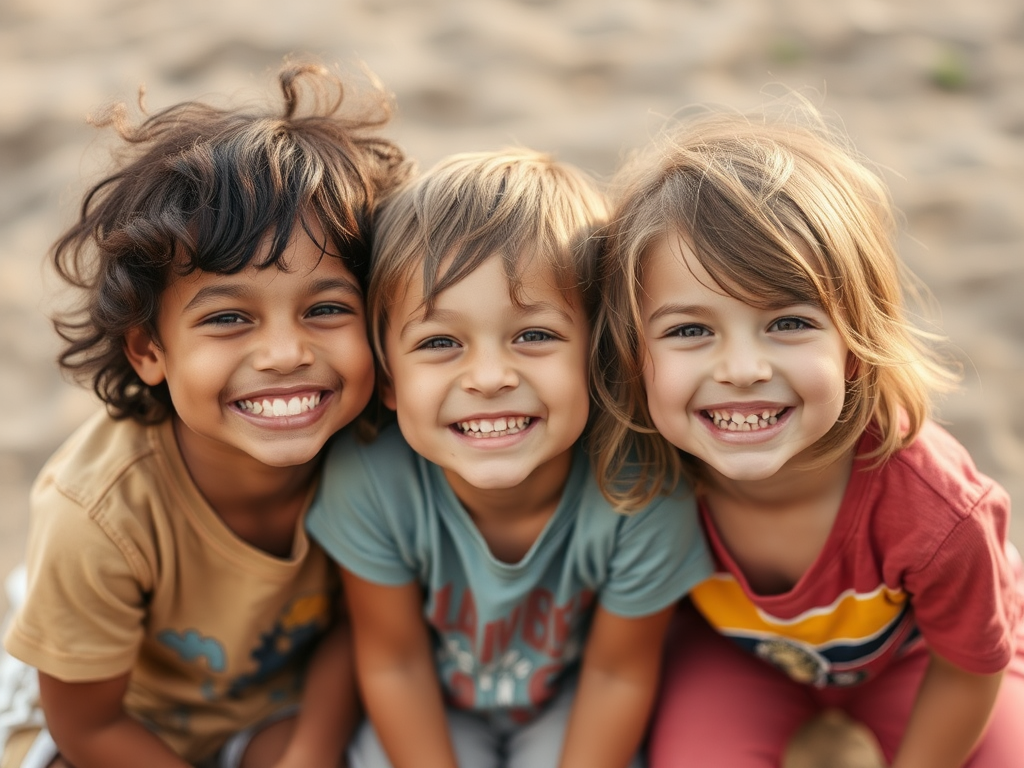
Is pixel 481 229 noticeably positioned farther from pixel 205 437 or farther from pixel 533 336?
pixel 205 437

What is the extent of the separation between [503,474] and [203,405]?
0.45 meters

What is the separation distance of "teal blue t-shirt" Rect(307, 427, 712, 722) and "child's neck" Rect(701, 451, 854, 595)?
61 mm

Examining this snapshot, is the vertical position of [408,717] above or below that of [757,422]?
below

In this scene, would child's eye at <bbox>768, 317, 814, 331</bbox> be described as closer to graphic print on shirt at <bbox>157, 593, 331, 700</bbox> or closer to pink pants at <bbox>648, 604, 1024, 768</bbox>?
pink pants at <bbox>648, 604, 1024, 768</bbox>

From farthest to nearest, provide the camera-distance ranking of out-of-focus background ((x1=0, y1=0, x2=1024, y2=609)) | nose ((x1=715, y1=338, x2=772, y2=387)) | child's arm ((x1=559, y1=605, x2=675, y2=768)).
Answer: out-of-focus background ((x1=0, y1=0, x2=1024, y2=609))
child's arm ((x1=559, y1=605, x2=675, y2=768))
nose ((x1=715, y1=338, x2=772, y2=387))

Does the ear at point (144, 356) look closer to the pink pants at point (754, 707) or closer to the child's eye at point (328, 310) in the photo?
the child's eye at point (328, 310)

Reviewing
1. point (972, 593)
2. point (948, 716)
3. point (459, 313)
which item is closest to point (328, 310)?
point (459, 313)

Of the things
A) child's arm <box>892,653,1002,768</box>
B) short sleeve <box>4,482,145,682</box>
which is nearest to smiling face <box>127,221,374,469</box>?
short sleeve <box>4,482,145,682</box>

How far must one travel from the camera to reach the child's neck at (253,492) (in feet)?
5.79

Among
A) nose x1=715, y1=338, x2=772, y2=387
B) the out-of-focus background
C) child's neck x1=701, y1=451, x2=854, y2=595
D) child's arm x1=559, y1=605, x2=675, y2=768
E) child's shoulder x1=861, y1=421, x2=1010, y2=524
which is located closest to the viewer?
nose x1=715, y1=338, x2=772, y2=387

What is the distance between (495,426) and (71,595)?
68 centimetres

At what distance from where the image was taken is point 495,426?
1595mm

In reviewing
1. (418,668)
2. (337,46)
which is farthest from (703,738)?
(337,46)

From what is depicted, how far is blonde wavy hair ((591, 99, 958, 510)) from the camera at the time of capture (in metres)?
1.49
